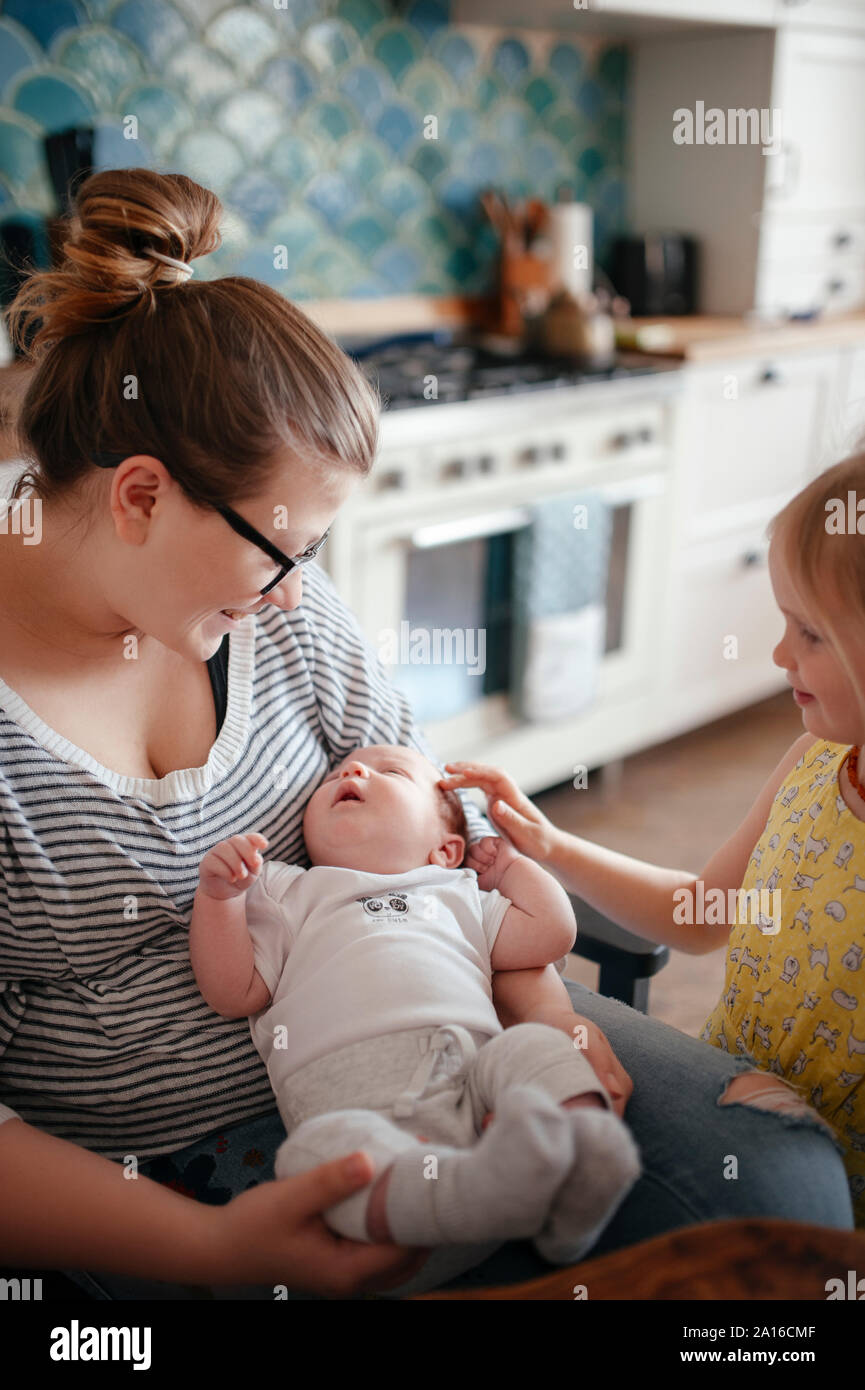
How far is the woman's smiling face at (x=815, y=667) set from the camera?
97 centimetres

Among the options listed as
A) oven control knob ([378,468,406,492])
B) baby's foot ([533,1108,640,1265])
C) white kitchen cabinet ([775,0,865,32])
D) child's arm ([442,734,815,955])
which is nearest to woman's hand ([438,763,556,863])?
child's arm ([442,734,815,955])

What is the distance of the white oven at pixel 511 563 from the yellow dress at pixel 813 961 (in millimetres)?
1357

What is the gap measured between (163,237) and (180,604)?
328 mm

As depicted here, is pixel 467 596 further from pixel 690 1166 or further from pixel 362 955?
pixel 690 1166

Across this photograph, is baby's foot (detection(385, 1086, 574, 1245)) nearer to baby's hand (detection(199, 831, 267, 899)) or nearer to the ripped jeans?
the ripped jeans

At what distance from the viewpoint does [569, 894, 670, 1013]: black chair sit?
49.3 inches

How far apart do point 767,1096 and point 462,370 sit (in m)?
2.11

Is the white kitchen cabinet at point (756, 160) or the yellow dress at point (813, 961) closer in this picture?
the yellow dress at point (813, 961)

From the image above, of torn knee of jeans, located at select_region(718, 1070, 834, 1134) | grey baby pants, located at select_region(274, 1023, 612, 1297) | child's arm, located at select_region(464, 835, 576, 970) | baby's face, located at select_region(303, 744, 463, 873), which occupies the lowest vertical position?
torn knee of jeans, located at select_region(718, 1070, 834, 1134)

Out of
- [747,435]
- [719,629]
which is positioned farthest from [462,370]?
[719,629]

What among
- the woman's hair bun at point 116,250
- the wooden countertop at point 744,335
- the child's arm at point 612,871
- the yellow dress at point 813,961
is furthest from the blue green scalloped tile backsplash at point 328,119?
the yellow dress at point 813,961

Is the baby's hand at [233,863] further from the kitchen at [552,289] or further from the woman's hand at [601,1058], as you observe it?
the kitchen at [552,289]

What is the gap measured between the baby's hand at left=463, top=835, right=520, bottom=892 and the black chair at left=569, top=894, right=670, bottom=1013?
0.11m
